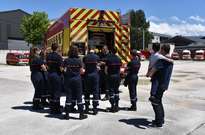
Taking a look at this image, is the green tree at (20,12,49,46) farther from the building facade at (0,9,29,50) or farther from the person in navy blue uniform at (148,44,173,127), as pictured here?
the person in navy blue uniform at (148,44,173,127)

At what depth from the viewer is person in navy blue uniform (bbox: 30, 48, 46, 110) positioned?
11883mm

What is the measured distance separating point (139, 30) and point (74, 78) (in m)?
92.3

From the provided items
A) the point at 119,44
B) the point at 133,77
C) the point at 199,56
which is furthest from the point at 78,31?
the point at 199,56

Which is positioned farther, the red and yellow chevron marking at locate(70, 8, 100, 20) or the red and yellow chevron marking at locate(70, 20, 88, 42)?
the red and yellow chevron marking at locate(70, 8, 100, 20)

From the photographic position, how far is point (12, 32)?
92.0 meters

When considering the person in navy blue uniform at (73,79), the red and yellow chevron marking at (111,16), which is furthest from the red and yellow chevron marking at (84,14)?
the person in navy blue uniform at (73,79)

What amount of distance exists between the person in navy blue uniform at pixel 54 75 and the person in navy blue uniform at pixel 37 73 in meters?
0.65

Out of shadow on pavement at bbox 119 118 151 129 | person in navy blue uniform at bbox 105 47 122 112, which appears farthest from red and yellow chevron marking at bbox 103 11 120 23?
shadow on pavement at bbox 119 118 151 129

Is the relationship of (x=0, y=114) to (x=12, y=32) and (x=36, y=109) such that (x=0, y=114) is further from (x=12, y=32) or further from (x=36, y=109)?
(x=12, y=32)

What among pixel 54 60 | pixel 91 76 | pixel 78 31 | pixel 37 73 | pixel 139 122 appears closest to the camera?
pixel 139 122

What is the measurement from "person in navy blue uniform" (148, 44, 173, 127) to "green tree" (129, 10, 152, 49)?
82569 mm

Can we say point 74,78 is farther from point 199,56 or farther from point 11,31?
point 11,31

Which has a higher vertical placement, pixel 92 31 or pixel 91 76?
pixel 92 31

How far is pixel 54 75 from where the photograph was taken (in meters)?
11.2
